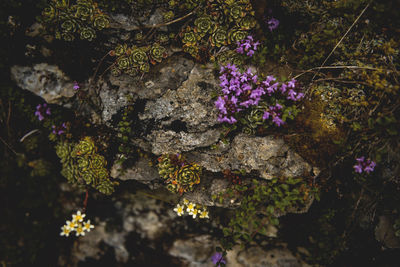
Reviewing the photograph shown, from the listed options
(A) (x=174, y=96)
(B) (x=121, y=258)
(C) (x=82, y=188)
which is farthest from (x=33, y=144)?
(A) (x=174, y=96)

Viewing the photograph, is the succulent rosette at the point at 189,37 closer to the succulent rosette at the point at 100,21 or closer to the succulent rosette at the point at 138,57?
the succulent rosette at the point at 138,57

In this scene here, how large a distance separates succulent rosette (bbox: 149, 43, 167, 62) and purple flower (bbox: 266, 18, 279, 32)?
1.61 meters

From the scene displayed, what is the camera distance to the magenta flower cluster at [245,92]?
3.08m

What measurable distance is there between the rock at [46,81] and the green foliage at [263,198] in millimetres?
3044

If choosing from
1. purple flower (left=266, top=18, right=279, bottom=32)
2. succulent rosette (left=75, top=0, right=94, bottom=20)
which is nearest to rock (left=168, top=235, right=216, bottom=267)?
purple flower (left=266, top=18, right=279, bottom=32)

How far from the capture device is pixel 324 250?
3.24 meters

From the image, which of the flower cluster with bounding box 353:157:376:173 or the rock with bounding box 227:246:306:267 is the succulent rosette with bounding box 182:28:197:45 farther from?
the rock with bounding box 227:246:306:267

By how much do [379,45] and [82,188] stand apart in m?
5.18

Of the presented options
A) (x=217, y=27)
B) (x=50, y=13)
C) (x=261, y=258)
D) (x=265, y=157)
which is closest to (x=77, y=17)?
(x=50, y=13)

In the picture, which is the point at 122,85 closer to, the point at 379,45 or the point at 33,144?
the point at 33,144

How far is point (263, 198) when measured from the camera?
10.8 ft

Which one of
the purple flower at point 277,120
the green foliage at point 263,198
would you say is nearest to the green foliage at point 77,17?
the purple flower at point 277,120

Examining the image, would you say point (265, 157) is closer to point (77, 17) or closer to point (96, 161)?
point (96, 161)

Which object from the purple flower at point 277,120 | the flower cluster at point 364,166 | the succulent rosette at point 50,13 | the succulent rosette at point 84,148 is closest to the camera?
the flower cluster at point 364,166
